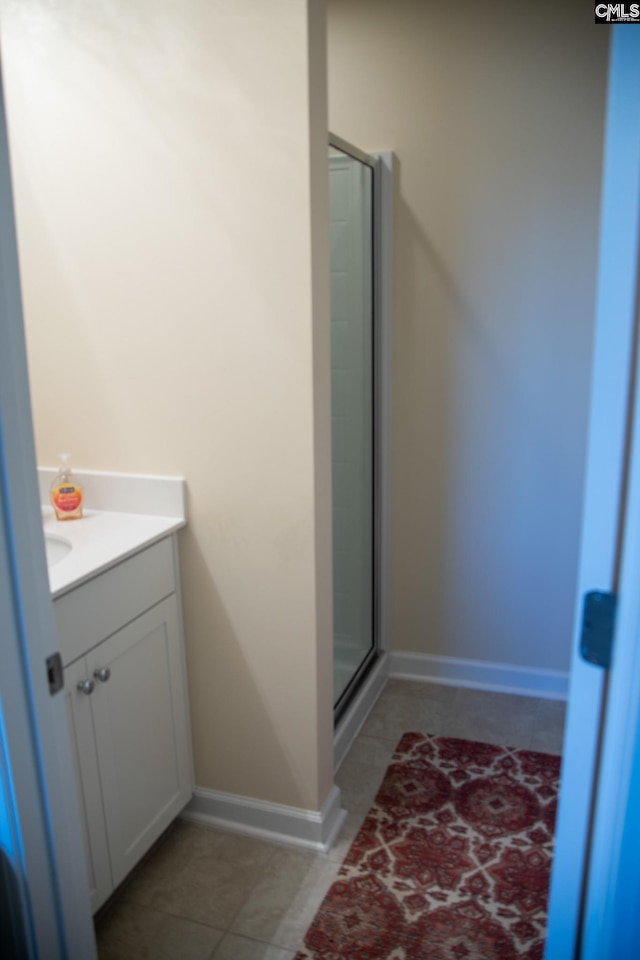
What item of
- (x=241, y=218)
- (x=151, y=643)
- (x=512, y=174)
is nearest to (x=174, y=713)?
(x=151, y=643)

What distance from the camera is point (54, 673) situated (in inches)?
40.8

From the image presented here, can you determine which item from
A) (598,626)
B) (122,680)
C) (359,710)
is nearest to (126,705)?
(122,680)

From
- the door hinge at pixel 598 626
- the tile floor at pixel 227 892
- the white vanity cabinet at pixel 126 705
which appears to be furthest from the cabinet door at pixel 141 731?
the door hinge at pixel 598 626

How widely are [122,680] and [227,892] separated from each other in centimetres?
62

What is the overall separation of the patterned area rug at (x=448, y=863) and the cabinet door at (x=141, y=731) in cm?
47

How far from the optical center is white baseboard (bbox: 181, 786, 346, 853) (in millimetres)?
2039

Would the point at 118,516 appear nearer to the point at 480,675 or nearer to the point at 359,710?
the point at 359,710

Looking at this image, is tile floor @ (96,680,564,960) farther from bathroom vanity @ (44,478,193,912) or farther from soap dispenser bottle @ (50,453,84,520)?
soap dispenser bottle @ (50,453,84,520)

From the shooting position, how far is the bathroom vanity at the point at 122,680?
162 cm

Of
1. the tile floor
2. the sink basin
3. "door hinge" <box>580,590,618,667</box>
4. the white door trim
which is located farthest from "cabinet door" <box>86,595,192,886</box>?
"door hinge" <box>580,590,618,667</box>

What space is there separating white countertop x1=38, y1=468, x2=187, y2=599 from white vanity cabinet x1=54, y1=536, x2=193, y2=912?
0.04m

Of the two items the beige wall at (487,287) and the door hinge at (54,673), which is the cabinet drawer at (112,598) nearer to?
the door hinge at (54,673)

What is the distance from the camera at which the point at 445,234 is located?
2598 mm

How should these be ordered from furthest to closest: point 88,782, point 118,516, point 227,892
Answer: point 118,516 → point 227,892 → point 88,782
